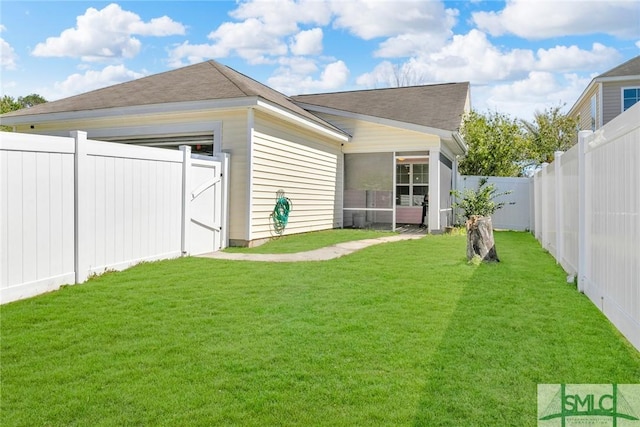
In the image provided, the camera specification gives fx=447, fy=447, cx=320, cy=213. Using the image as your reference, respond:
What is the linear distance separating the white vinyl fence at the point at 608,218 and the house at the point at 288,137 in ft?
17.3

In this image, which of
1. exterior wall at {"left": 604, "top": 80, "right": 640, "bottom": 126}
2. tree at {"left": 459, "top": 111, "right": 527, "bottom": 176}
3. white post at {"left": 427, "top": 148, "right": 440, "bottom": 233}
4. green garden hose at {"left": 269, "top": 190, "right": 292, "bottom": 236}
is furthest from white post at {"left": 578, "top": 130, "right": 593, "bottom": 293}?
exterior wall at {"left": 604, "top": 80, "right": 640, "bottom": 126}

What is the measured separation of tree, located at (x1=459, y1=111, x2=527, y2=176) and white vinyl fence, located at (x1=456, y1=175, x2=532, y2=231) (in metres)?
3.00

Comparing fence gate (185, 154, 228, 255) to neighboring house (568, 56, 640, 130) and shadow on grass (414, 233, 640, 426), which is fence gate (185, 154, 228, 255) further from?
neighboring house (568, 56, 640, 130)

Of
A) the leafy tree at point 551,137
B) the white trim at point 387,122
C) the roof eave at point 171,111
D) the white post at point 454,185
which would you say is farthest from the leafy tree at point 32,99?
the leafy tree at point 551,137

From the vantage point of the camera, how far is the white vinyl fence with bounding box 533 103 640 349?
291cm

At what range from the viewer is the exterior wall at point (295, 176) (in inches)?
341

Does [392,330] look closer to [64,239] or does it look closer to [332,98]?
[64,239]

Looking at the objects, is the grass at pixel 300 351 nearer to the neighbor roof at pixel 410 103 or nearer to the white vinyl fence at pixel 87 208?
the white vinyl fence at pixel 87 208

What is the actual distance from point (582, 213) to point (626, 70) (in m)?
16.6

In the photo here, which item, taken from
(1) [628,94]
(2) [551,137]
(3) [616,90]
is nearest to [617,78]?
(3) [616,90]

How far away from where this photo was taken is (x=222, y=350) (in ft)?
10.1

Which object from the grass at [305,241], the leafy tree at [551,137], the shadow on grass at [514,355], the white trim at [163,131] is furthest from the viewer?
the leafy tree at [551,137]

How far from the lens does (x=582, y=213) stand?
15.4 ft

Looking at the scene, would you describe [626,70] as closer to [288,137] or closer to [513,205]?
[513,205]
